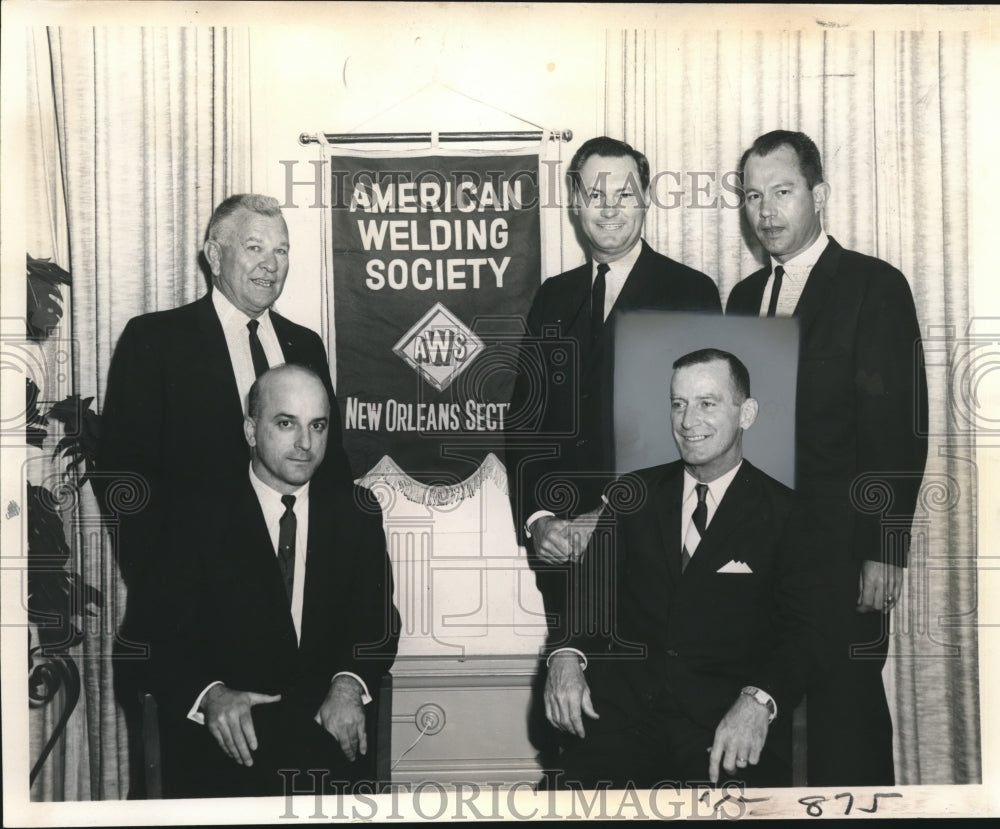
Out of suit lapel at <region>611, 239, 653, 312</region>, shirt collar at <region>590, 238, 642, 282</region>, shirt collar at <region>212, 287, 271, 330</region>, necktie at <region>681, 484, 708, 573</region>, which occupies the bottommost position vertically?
necktie at <region>681, 484, 708, 573</region>

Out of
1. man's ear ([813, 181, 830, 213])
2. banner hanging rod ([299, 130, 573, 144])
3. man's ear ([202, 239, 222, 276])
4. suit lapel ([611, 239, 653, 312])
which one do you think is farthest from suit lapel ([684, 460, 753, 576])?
man's ear ([202, 239, 222, 276])

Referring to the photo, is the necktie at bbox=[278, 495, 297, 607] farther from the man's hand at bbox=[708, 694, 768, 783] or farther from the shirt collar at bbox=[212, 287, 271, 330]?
the man's hand at bbox=[708, 694, 768, 783]

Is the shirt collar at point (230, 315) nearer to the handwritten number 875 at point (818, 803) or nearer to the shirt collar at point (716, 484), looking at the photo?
the shirt collar at point (716, 484)

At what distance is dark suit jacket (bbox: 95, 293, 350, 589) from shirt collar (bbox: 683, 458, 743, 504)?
1157 millimetres

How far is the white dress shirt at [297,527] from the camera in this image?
3912 millimetres

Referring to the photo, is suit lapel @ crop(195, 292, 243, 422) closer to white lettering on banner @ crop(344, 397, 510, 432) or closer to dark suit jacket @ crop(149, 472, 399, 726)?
dark suit jacket @ crop(149, 472, 399, 726)

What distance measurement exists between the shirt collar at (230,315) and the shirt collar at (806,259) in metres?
1.75

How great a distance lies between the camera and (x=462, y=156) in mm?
3959

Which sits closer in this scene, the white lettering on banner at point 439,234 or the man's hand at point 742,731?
the man's hand at point 742,731

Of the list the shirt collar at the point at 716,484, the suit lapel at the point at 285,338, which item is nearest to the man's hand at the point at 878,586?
the shirt collar at the point at 716,484

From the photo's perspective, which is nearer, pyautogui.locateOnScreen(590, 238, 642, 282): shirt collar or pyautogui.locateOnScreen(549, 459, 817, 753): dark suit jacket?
pyautogui.locateOnScreen(549, 459, 817, 753): dark suit jacket

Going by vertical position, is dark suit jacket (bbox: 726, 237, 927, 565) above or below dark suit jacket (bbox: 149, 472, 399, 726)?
above

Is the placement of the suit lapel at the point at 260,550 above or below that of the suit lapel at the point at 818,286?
below

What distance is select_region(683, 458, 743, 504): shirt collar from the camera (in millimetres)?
3914
